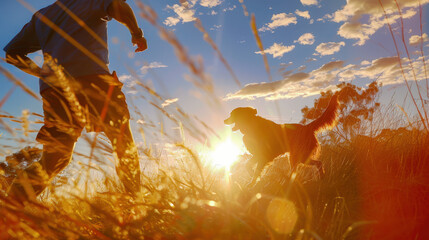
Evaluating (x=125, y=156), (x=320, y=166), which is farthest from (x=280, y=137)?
(x=125, y=156)

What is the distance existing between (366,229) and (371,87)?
40.1 ft

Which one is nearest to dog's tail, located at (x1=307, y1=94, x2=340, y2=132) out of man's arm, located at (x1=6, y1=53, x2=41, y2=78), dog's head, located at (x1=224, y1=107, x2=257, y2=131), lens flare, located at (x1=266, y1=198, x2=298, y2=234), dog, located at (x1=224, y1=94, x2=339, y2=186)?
dog, located at (x1=224, y1=94, x2=339, y2=186)

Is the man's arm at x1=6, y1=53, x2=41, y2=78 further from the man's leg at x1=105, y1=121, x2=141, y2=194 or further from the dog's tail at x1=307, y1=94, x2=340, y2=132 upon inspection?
the dog's tail at x1=307, y1=94, x2=340, y2=132

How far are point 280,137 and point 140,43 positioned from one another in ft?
5.00

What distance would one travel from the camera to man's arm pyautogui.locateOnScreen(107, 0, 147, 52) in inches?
78.0

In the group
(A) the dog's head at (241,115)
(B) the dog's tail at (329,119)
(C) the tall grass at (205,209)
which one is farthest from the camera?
(A) the dog's head at (241,115)

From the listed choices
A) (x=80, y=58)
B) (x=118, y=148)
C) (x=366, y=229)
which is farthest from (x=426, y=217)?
(x=80, y=58)

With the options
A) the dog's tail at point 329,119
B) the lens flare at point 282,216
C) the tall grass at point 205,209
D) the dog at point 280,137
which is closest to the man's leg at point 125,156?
the tall grass at point 205,209

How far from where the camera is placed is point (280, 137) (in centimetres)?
259

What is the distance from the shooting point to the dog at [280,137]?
7.96 ft

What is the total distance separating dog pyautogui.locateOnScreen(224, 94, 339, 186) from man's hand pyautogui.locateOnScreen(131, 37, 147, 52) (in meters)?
1.18

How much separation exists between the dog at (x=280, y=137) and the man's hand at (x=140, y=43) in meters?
1.18

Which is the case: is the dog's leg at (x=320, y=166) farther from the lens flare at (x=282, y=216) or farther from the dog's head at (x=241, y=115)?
the lens flare at (x=282, y=216)

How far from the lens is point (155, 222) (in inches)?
50.1
